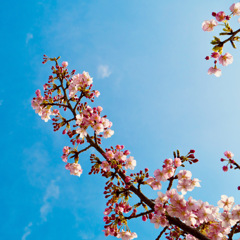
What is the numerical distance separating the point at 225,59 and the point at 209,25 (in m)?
0.98

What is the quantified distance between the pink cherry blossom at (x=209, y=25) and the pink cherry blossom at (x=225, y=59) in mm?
776

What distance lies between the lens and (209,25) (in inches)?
230

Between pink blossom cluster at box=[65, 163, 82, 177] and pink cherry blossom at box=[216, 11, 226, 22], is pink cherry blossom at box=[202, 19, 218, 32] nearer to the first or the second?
pink cherry blossom at box=[216, 11, 226, 22]

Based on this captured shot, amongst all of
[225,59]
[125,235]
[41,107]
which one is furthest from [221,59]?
[41,107]

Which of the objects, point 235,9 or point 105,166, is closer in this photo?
point 235,9

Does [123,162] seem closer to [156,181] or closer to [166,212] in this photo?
[156,181]

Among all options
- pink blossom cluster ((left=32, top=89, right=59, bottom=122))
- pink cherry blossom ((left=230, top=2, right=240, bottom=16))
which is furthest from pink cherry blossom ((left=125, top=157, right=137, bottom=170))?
pink cherry blossom ((left=230, top=2, right=240, bottom=16))

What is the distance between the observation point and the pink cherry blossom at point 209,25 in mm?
5781

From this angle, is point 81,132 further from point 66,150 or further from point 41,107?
point 41,107

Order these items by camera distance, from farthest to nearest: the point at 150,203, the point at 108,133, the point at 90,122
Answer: the point at 108,133 → the point at 90,122 → the point at 150,203

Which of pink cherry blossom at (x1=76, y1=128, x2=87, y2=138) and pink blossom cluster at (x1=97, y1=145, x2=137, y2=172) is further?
pink cherry blossom at (x1=76, y1=128, x2=87, y2=138)

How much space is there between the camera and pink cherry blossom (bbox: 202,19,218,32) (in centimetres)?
578

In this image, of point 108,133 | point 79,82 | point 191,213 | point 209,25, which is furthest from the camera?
point 79,82

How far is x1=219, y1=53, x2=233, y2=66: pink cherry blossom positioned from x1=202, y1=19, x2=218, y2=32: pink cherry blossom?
0.78 m
